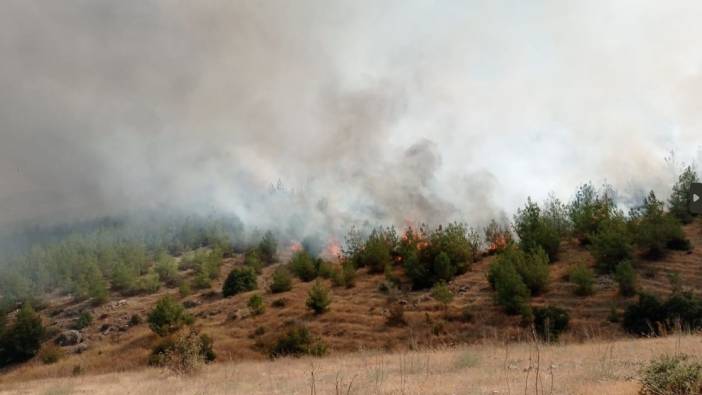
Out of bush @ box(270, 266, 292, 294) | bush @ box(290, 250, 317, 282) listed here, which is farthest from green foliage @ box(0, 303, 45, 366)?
bush @ box(290, 250, 317, 282)

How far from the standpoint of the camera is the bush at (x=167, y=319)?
46906mm

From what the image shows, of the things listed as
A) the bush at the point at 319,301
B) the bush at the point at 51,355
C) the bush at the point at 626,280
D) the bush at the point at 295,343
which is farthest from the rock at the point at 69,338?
the bush at the point at 626,280

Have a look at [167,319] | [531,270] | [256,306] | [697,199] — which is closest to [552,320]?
[531,270]

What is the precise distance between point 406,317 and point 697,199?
119 ft

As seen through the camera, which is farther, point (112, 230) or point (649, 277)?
point (112, 230)

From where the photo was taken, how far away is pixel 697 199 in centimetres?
654

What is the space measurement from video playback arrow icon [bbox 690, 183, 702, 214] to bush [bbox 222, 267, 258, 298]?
64393mm

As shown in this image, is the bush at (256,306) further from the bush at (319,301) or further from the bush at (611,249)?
the bush at (611,249)

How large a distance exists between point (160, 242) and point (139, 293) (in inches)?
1912

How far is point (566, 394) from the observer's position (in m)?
8.75

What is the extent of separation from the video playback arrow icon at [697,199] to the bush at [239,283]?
6439cm

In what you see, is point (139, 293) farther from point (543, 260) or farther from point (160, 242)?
point (543, 260)

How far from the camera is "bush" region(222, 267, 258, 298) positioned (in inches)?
2650

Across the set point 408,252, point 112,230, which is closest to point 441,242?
point 408,252
